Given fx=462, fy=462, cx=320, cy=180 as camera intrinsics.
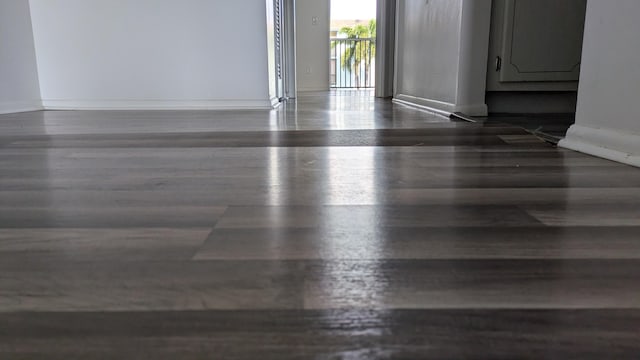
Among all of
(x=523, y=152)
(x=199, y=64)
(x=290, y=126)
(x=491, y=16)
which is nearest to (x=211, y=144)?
(x=290, y=126)

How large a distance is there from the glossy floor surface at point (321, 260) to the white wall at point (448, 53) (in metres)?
1.20

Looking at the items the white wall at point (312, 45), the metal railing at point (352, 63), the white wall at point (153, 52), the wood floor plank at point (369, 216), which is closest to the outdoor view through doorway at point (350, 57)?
the metal railing at point (352, 63)

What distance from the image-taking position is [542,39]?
7.50ft

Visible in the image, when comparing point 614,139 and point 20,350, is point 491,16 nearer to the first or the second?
point 614,139

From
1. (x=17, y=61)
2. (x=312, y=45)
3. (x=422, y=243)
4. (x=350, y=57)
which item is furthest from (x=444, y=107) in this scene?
(x=350, y=57)

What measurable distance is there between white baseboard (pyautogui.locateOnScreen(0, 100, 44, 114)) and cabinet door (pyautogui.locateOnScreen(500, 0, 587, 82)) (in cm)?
303

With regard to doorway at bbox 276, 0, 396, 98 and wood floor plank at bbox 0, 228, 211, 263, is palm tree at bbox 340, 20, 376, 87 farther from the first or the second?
wood floor plank at bbox 0, 228, 211, 263

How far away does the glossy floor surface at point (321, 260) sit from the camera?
41cm

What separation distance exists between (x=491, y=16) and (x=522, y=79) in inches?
13.9

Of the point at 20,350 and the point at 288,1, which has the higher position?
the point at 288,1

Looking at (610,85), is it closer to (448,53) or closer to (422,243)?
(422,243)

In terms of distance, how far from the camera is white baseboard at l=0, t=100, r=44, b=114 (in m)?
3.00

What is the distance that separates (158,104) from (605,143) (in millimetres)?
2798

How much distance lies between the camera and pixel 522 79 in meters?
2.33
